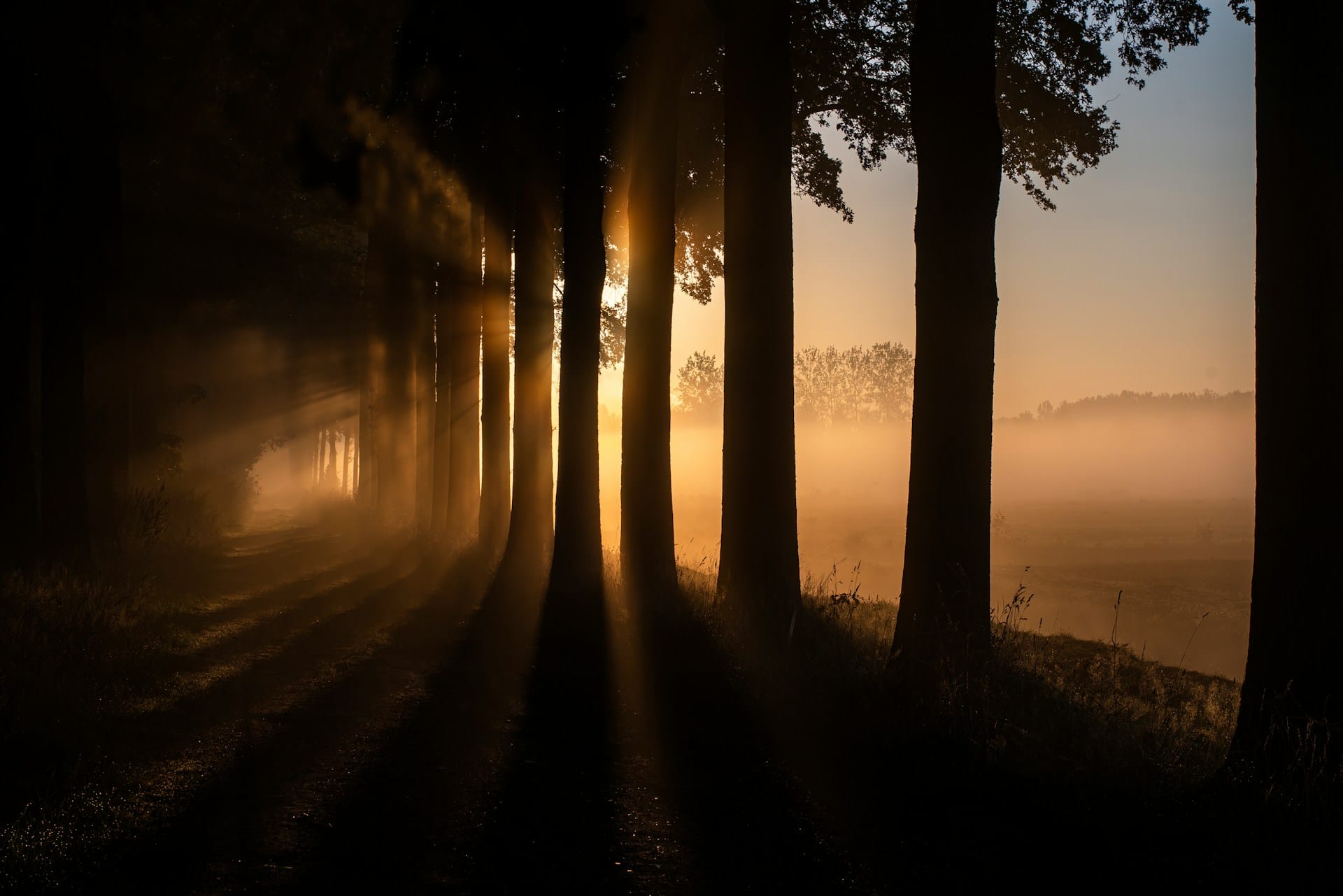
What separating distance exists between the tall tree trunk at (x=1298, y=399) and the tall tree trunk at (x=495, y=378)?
15736 millimetres

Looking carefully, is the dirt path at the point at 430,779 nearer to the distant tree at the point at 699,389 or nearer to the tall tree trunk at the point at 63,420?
the tall tree trunk at the point at 63,420

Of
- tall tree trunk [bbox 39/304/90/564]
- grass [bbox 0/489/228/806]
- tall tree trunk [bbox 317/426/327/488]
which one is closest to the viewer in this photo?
grass [bbox 0/489/228/806]

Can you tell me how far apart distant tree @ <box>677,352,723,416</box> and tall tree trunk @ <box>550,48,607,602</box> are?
80.6 metres

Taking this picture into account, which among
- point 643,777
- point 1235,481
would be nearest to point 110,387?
point 643,777

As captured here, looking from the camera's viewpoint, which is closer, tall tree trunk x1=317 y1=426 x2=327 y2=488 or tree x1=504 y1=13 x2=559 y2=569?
tree x1=504 y1=13 x2=559 y2=569

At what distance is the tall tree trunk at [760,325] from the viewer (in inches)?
→ 432

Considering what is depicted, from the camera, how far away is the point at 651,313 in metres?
14.2

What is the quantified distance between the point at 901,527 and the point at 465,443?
127 feet

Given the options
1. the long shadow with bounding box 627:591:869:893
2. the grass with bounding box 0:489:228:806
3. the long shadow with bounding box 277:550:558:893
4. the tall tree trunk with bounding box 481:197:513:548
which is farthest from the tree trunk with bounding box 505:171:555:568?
the long shadow with bounding box 627:591:869:893

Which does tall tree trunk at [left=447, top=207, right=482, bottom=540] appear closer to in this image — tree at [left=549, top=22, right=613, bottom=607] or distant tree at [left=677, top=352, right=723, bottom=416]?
tree at [left=549, top=22, right=613, bottom=607]

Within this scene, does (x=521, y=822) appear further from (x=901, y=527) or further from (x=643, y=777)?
(x=901, y=527)

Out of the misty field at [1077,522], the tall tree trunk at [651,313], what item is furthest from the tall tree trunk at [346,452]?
the tall tree trunk at [651,313]

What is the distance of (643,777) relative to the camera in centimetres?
552

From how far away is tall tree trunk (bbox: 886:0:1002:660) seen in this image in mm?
7715
